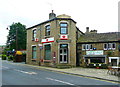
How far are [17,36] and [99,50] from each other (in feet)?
136

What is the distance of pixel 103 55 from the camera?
70.7 feet

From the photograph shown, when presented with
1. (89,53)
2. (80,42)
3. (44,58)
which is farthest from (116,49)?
(44,58)

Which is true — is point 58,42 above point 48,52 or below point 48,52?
above

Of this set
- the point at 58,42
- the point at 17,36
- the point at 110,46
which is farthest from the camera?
the point at 17,36

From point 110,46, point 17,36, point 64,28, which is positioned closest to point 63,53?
point 64,28

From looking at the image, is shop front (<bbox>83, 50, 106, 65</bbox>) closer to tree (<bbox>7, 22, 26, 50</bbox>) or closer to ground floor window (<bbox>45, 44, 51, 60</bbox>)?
ground floor window (<bbox>45, 44, 51, 60</bbox>)

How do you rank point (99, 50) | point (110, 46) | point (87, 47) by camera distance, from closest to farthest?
point (110, 46) < point (99, 50) < point (87, 47)

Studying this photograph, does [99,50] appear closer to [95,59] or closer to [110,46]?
[95,59]

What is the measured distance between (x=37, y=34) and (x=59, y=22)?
575cm

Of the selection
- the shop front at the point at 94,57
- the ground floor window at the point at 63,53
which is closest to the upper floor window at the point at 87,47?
the shop front at the point at 94,57

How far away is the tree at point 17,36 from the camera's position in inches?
2227

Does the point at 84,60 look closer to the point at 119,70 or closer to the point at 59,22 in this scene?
the point at 59,22

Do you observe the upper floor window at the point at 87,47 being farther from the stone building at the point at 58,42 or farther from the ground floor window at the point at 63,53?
the ground floor window at the point at 63,53

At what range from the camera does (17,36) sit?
2211 inches
